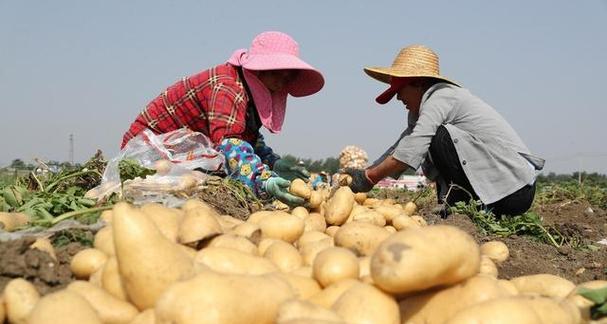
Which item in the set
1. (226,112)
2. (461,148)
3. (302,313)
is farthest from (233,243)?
(461,148)

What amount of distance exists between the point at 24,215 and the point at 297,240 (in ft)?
4.50

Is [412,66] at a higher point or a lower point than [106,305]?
higher

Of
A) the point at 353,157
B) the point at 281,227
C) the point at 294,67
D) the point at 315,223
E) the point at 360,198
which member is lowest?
the point at 353,157

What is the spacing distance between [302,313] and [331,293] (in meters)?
0.30

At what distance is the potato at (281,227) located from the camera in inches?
→ 108

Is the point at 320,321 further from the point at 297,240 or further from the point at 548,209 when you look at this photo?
the point at 548,209

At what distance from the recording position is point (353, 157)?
12211 millimetres

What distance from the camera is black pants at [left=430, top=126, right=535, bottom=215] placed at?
521cm

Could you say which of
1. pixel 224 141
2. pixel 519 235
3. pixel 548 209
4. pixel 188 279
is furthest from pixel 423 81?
pixel 548 209

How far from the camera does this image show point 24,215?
2924 millimetres

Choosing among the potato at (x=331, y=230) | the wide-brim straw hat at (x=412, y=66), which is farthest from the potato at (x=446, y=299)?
the wide-brim straw hat at (x=412, y=66)

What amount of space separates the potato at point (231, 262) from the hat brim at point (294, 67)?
307 centimetres

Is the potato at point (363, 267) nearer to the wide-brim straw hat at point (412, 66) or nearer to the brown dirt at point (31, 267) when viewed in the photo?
the brown dirt at point (31, 267)

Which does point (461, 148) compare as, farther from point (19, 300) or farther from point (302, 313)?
point (19, 300)
